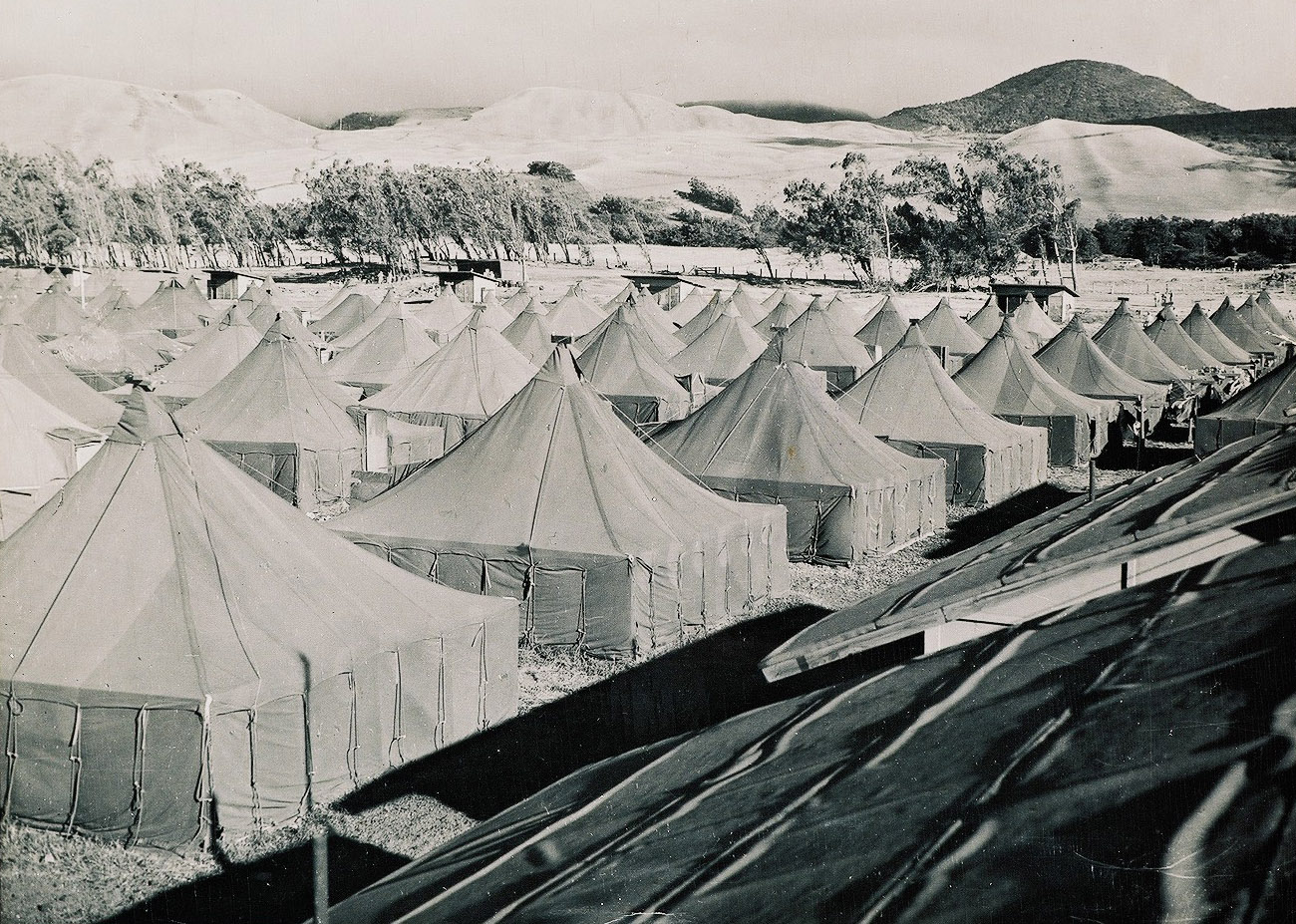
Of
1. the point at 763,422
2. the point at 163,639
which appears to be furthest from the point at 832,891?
the point at 763,422

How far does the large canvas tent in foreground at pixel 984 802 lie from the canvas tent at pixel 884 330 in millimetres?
28512

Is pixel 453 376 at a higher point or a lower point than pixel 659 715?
higher

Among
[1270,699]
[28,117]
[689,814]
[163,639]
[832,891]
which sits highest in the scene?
[28,117]

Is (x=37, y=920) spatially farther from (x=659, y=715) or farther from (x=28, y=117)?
(x=28, y=117)

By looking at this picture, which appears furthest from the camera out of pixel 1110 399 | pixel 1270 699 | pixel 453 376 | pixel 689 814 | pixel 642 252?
pixel 642 252

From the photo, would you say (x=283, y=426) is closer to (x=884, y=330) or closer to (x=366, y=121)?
(x=884, y=330)

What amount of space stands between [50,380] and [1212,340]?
92.6ft

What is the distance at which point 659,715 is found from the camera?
385 inches

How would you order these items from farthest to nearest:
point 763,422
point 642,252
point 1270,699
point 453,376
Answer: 1. point 642,252
2. point 453,376
3. point 763,422
4. point 1270,699

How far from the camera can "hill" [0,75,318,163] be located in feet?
468

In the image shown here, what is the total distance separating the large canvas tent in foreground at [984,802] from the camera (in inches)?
98.9

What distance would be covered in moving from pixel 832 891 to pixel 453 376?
1863cm

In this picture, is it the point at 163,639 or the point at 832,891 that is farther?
the point at 163,639

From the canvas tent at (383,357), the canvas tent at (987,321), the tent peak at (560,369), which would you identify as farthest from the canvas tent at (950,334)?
the tent peak at (560,369)
